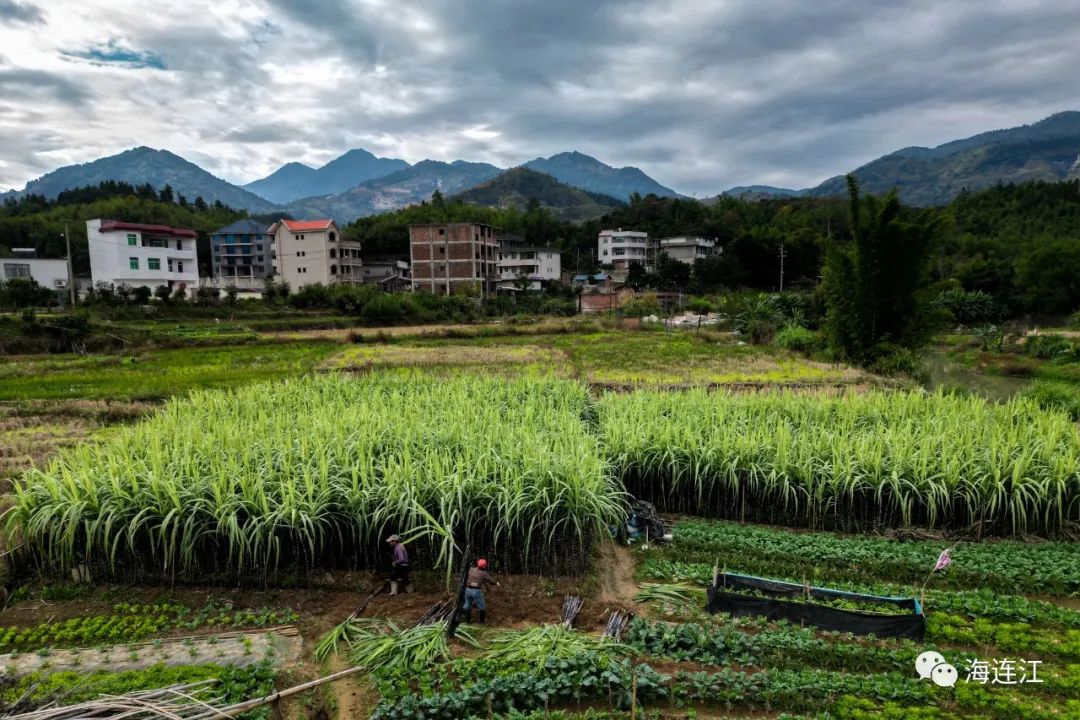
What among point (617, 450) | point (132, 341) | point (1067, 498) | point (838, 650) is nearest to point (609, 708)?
point (838, 650)

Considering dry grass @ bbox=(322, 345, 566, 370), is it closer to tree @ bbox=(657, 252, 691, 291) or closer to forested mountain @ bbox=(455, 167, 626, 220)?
tree @ bbox=(657, 252, 691, 291)

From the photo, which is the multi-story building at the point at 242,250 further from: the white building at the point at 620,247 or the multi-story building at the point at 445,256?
the white building at the point at 620,247

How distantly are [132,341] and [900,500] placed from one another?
89.9 ft

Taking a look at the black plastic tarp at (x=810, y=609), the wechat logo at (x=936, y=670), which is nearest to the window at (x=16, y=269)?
the black plastic tarp at (x=810, y=609)

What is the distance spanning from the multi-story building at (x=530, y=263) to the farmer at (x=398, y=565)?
5243 centimetres

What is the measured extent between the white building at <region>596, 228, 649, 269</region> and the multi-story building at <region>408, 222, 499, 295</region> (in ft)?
64.1

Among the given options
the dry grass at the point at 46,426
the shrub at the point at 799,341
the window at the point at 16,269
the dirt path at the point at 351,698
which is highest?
the window at the point at 16,269

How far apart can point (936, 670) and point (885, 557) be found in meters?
2.13

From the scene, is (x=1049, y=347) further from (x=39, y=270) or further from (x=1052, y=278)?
(x=39, y=270)

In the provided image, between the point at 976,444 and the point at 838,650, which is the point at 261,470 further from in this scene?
the point at 976,444

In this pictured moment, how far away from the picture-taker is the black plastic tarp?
4.69 m

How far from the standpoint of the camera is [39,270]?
40.4 metres

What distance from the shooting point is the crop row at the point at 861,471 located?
7.02 metres

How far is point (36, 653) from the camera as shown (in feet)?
15.0
